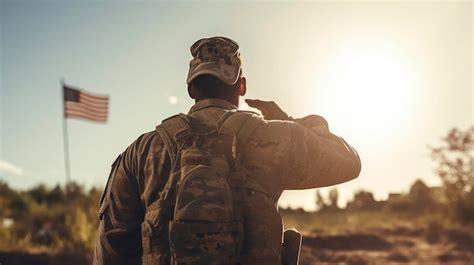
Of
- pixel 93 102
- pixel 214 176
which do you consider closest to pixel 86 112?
pixel 93 102

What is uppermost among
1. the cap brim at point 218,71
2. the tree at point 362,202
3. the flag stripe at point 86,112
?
the flag stripe at point 86,112

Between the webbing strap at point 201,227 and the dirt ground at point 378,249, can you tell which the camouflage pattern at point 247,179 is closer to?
the webbing strap at point 201,227

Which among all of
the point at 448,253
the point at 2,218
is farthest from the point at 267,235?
the point at 2,218

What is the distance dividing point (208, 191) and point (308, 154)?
2.00ft

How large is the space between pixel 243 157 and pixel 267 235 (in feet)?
Result: 1.33

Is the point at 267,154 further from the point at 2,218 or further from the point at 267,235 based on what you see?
the point at 2,218

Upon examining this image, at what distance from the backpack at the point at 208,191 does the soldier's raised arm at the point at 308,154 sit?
0.14 m

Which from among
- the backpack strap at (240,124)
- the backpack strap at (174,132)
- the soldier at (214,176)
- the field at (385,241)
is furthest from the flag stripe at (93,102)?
the backpack strap at (240,124)

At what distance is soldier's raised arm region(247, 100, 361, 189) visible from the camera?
2.72m

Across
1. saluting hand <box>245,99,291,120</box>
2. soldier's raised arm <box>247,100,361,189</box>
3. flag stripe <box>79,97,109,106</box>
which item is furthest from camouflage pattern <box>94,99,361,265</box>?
flag stripe <box>79,97,109,106</box>

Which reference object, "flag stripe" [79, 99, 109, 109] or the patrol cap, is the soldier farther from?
"flag stripe" [79, 99, 109, 109]

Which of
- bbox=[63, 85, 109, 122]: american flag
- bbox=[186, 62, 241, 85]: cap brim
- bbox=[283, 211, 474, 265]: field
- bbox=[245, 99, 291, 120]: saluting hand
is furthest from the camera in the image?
bbox=[283, 211, 474, 265]: field

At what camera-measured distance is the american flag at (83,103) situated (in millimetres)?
19500

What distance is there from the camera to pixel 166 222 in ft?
8.55
